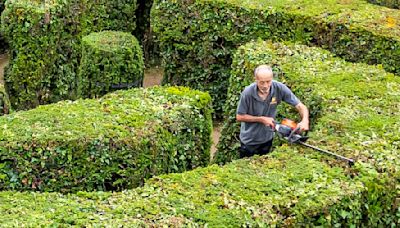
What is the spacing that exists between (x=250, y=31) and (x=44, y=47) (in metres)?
4.78

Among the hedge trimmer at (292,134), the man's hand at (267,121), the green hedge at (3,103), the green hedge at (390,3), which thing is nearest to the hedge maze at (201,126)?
the hedge trimmer at (292,134)

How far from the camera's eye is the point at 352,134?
9.45m

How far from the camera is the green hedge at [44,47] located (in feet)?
53.6

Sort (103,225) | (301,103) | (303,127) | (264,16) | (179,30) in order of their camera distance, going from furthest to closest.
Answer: (179,30) < (264,16) < (301,103) < (303,127) < (103,225)

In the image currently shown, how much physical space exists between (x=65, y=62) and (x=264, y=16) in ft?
16.7

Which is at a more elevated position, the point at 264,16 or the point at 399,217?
the point at 264,16

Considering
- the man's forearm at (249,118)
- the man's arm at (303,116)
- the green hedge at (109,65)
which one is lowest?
the green hedge at (109,65)

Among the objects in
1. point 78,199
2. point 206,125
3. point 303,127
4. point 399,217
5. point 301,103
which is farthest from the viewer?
point 206,125

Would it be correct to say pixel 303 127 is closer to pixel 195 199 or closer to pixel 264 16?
pixel 195 199

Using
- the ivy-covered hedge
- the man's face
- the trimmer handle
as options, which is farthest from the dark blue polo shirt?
the ivy-covered hedge

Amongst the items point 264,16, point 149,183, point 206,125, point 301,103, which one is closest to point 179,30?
point 264,16

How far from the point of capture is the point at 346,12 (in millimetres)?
15062

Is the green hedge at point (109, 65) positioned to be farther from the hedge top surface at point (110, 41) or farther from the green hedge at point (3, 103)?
the green hedge at point (3, 103)

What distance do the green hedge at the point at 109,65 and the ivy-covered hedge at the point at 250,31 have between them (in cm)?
127
